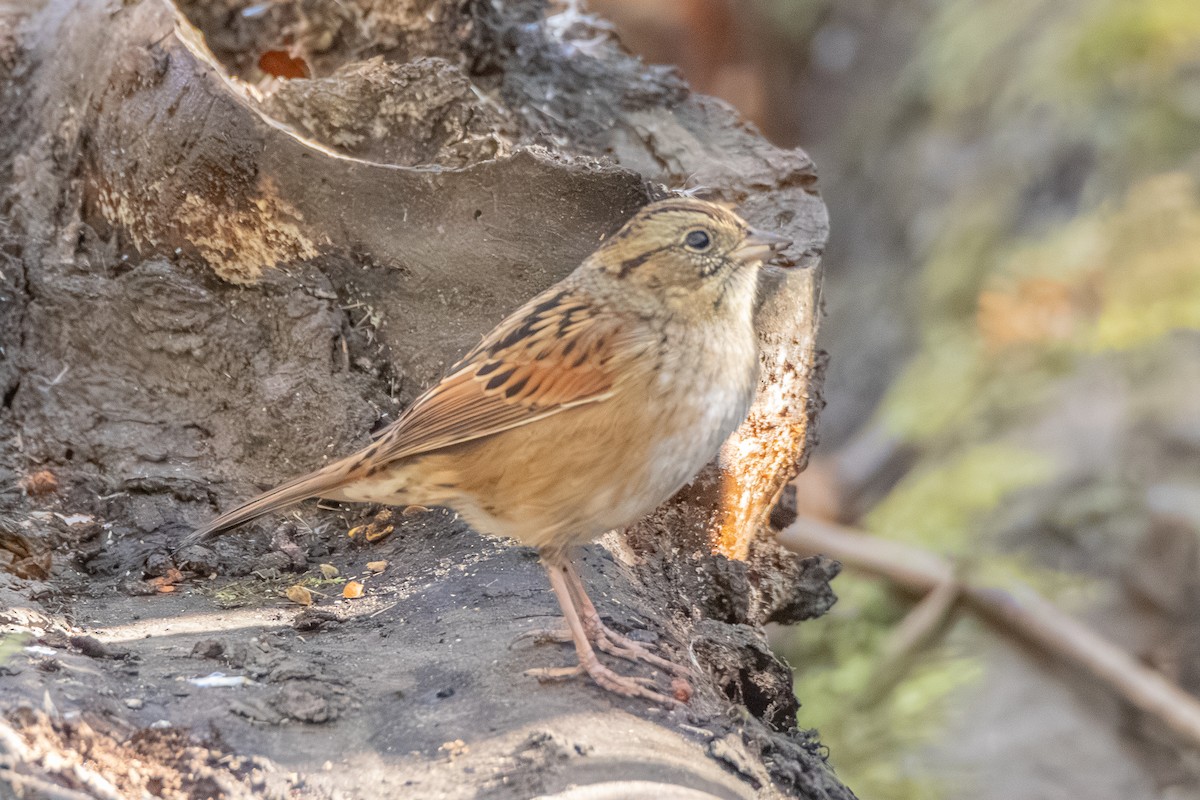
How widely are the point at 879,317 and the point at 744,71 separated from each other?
238 cm

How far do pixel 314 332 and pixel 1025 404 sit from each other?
4.86 m

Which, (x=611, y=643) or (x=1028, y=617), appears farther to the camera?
(x=1028, y=617)

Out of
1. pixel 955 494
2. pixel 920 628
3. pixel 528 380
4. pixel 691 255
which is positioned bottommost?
pixel 528 380

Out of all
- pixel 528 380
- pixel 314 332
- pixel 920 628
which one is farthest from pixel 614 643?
pixel 920 628

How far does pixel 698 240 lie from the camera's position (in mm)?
3109

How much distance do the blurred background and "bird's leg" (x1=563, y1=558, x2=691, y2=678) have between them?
2.48 meters

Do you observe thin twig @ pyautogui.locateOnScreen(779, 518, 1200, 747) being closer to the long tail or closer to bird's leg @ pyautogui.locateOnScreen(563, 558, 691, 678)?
bird's leg @ pyautogui.locateOnScreen(563, 558, 691, 678)

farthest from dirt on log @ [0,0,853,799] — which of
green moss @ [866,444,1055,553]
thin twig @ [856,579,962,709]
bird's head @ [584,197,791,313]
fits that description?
green moss @ [866,444,1055,553]

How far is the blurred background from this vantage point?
614cm

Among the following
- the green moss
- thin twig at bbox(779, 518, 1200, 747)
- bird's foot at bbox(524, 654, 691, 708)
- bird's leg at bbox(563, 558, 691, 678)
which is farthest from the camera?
the green moss

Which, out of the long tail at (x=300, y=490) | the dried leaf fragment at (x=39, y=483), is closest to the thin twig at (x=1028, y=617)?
the long tail at (x=300, y=490)

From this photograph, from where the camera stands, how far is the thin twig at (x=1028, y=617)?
600 cm

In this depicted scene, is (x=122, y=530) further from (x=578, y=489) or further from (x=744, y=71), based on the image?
(x=744, y=71)

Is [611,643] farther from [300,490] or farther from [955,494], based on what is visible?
[955,494]
